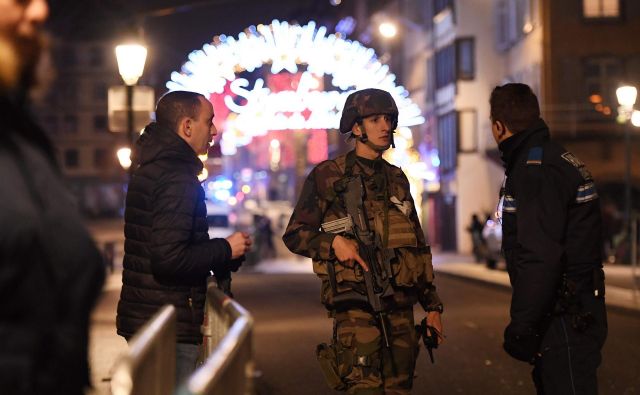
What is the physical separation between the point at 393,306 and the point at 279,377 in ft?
20.0

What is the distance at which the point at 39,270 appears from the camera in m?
2.81

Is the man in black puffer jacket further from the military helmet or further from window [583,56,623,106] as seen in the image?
window [583,56,623,106]

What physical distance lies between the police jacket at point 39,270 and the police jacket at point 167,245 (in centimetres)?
282

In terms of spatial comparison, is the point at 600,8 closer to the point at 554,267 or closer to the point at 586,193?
the point at 586,193

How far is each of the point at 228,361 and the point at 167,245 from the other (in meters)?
1.64

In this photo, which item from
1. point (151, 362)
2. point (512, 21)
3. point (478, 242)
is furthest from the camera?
point (512, 21)

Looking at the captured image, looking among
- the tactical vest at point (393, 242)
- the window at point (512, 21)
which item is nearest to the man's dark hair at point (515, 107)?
the tactical vest at point (393, 242)

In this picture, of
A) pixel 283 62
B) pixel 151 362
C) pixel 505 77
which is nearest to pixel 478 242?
pixel 283 62

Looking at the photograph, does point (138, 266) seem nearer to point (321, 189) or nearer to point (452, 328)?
point (321, 189)

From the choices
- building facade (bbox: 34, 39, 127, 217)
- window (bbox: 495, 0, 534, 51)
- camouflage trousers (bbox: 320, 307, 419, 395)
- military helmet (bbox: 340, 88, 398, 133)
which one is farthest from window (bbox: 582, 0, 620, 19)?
building facade (bbox: 34, 39, 127, 217)

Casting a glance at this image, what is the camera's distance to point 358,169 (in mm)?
6996

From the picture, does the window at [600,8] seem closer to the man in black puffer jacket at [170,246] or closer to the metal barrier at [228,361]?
the metal barrier at [228,361]

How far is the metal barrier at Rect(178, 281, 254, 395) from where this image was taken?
142 inches

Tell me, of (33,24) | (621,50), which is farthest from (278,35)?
(33,24)
